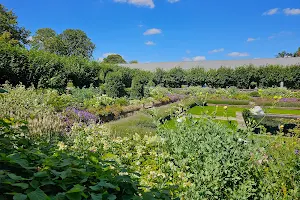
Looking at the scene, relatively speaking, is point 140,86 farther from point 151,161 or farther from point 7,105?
point 151,161

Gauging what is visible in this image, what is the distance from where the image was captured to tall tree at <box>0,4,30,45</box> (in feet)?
110

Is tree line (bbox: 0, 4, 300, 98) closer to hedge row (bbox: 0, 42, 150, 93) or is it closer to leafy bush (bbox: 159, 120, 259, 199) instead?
hedge row (bbox: 0, 42, 150, 93)

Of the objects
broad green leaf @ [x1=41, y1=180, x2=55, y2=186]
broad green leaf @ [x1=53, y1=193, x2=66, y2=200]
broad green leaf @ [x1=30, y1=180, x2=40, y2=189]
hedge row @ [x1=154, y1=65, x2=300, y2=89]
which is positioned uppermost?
hedge row @ [x1=154, y1=65, x2=300, y2=89]

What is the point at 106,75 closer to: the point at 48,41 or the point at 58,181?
the point at 58,181

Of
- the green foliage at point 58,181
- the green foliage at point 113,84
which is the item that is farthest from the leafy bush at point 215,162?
the green foliage at point 113,84

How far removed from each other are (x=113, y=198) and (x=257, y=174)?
2743mm

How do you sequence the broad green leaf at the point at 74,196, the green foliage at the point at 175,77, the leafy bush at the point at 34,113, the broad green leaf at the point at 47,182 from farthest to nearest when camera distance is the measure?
the green foliage at the point at 175,77 < the leafy bush at the point at 34,113 < the broad green leaf at the point at 47,182 < the broad green leaf at the point at 74,196

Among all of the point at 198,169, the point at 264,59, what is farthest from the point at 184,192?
the point at 264,59

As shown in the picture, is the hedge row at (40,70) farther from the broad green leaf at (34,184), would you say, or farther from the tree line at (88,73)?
the broad green leaf at (34,184)

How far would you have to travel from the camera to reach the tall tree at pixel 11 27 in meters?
33.5

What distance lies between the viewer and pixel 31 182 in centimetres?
112

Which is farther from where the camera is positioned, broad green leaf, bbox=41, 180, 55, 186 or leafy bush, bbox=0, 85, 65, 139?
leafy bush, bbox=0, 85, 65, 139

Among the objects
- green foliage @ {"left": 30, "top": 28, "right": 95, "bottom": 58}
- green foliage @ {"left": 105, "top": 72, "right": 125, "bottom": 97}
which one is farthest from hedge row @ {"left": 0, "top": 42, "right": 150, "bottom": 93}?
green foliage @ {"left": 30, "top": 28, "right": 95, "bottom": 58}

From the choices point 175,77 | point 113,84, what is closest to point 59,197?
point 113,84
